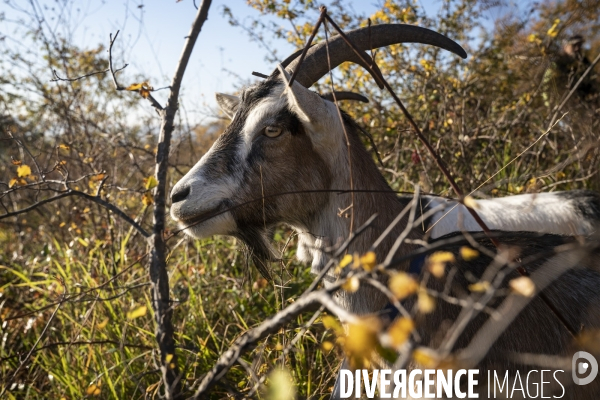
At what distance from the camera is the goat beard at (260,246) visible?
2.53 m

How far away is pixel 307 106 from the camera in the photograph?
7.39 feet

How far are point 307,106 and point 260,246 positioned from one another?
798 mm

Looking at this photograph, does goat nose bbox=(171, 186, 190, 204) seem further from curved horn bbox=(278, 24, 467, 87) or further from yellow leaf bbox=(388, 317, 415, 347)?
yellow leaf bbox=(388, 317, 415, 347)

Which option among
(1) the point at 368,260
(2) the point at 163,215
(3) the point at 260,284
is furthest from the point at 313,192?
(3) the point at 260,284

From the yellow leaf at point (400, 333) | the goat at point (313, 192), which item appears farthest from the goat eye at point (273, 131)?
the yellow leaf at point (400, 333)

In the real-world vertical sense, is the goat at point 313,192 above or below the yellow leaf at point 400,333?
above

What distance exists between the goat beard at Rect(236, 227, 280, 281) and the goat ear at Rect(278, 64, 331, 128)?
1.98 ft

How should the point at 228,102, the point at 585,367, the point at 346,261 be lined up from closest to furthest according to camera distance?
the point at 346,261
the point at 585,367
the point at 228,102

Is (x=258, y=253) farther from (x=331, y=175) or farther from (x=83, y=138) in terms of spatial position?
(x=83, y=138)

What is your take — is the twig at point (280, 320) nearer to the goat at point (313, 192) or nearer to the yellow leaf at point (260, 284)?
the goat at point (313, 192)

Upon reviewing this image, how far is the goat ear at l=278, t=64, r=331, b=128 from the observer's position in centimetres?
221

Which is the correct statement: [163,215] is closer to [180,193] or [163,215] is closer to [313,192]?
[180,193]

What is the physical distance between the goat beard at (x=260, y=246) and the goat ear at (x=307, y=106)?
0.60 m

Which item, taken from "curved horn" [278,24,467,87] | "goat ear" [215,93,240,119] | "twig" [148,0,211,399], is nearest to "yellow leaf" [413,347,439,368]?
"twig" [148,0,211,399]
